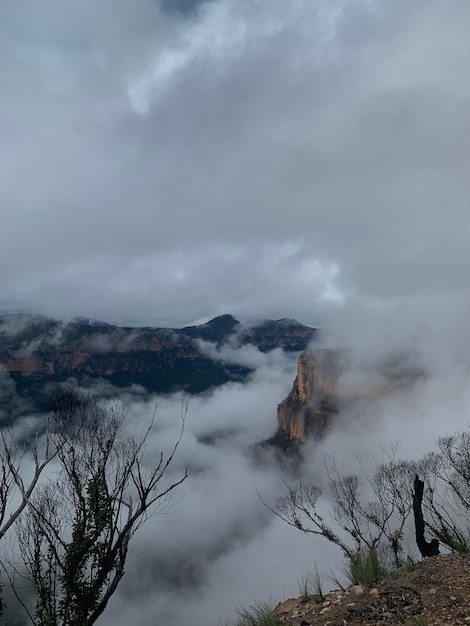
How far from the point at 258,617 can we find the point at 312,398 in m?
156

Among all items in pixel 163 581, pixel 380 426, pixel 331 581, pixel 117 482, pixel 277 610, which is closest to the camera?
pixel 277 610

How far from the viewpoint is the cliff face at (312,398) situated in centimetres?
15412

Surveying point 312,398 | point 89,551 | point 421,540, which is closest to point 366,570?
point 421,540

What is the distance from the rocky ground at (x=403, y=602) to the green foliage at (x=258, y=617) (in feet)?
1.12

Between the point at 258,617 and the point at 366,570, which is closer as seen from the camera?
the point at 258,617

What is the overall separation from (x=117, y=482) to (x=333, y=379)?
155 m

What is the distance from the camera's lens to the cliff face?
506 ft

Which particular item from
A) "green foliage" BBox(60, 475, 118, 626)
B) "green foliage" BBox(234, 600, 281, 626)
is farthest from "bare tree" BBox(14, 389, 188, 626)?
"green foliage" BBox(234, 600, 281, 626)

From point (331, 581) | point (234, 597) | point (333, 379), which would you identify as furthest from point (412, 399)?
point (331, 581)

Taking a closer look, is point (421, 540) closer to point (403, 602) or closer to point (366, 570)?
point (366, 570)

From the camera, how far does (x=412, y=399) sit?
163250 millimetres

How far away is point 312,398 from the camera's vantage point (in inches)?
6368

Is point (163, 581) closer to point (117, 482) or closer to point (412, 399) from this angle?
point (412, 399)

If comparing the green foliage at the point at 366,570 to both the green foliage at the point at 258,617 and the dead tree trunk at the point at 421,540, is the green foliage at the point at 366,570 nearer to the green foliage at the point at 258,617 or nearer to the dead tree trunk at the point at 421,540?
the dead tree trunk at the point at 421,540
